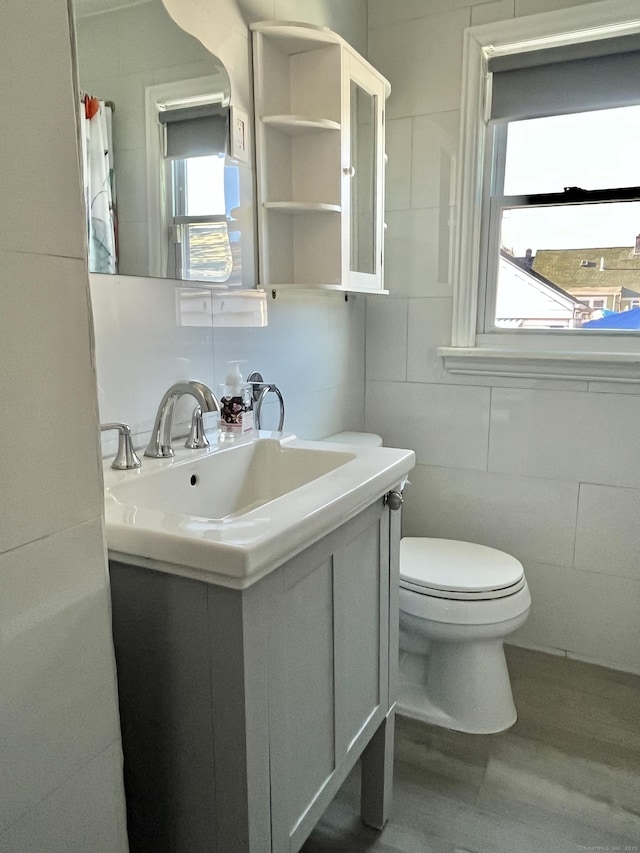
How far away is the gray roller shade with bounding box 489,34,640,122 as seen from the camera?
192 centimetres

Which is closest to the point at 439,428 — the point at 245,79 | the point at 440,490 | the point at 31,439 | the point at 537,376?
the point at 440,490

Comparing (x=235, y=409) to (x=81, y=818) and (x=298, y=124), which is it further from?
(x=81, y=818)

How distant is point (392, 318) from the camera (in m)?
2.31

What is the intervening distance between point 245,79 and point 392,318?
99 cm

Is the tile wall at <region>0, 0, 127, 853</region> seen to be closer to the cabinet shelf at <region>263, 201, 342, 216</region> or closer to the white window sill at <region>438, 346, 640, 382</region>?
the cabinet shelf at <region>263, 201, 342, 216</region>

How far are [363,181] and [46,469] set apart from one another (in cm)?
154

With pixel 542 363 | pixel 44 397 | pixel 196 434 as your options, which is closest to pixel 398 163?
pixel 542 363

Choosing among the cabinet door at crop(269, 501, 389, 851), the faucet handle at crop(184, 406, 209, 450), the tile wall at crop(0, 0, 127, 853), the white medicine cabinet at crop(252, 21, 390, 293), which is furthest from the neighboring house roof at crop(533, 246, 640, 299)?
the tile wall at crop(0, 0, 127, 853)

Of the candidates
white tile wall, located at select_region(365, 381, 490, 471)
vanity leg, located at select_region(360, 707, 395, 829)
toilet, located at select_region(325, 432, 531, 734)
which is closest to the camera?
vanity leg, located at select_region(360, 707, 395, 829)

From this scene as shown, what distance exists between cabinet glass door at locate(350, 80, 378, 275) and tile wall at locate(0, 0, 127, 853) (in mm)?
1273

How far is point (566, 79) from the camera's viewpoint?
198 centimetres

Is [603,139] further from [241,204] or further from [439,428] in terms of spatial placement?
[241,204]

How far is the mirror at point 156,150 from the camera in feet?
3.91

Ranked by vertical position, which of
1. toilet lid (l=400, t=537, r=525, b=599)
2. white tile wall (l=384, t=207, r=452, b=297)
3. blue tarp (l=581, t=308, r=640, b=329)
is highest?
white tile wall (l=384, t=207, r=452, b=297)
